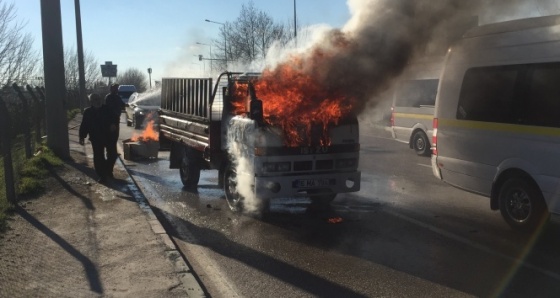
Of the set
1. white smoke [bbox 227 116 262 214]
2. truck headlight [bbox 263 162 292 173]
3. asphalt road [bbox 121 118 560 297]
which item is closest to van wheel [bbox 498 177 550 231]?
asphalt road [bbox 121 118 560 297]

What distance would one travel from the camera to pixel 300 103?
282 inches

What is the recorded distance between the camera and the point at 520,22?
6.46m

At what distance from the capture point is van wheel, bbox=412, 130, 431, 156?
48.5ft

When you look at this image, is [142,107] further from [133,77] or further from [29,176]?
[133,77]

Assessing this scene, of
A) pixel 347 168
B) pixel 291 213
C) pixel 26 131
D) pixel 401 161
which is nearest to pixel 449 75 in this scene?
pixel 347 168

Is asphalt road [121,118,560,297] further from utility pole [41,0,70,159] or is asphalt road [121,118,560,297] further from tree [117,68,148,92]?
tree [117,68,148,92]

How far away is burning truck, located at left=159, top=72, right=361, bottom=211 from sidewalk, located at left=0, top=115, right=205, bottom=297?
4.55ft

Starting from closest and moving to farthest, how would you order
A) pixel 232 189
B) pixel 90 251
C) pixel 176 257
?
pixel 176 257
pixel 90 251
pixel 232 189

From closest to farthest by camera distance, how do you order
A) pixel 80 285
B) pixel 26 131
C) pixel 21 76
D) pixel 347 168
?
pixel 80 285
pixel 347 168
pixel 26 131
pixel 21 76

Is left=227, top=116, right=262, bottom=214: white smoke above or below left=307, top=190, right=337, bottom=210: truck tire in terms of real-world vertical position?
above

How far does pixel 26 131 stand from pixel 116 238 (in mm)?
6543

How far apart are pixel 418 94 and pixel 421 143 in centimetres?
140

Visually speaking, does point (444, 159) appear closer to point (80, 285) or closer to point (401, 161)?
point (80, 285)

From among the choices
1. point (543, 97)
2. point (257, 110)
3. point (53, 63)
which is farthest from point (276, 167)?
point (53, 63)
